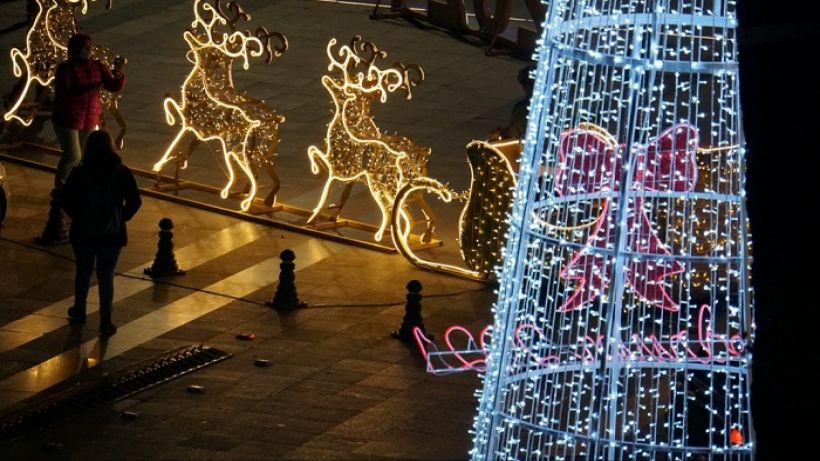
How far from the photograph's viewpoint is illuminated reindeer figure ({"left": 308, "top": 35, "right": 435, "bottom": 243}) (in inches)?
623

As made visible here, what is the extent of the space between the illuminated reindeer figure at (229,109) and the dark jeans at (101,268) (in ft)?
10.8

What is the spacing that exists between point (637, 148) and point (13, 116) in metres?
10.9

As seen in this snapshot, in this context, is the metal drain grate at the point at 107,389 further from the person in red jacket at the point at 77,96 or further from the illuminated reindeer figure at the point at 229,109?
the person in red jacket at the point at 77,96

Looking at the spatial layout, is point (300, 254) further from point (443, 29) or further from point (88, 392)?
point (443, 29)

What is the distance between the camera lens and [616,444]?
917 cm

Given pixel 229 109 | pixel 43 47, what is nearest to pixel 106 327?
pixel 229 109

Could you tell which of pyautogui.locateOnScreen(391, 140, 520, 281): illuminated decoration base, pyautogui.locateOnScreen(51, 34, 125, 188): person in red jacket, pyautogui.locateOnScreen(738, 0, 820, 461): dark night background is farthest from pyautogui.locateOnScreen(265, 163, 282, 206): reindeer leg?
pyautogui.locateOnScreen(738, 0, 820, 461): dark night background

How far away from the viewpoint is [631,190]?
31.6 feet

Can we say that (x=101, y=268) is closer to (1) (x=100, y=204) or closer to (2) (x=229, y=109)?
(1) (x=100, y=204)

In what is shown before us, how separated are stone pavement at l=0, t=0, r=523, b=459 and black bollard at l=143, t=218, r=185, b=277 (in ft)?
0.47

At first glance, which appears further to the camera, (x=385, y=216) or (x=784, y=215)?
(x=385, y=216)

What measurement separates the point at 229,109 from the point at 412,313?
13.2ft

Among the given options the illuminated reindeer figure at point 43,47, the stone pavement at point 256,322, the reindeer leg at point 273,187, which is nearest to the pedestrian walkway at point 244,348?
the stone pavement at point 256,322

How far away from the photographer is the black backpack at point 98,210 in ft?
44.5
